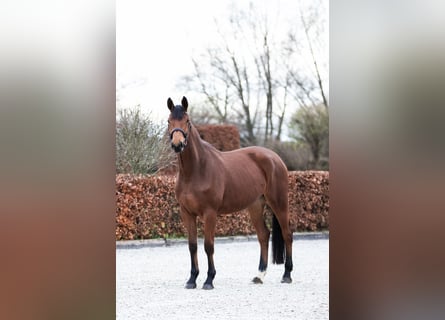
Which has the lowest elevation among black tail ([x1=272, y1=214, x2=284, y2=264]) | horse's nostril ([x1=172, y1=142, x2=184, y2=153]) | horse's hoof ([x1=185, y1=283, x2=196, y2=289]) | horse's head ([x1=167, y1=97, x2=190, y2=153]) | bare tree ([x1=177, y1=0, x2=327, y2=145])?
horse's hoof ([x1=185, y1=283, x2=196, y2=289])

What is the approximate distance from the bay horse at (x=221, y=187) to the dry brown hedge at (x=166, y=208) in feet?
8.86

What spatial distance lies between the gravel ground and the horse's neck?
47.0 inches

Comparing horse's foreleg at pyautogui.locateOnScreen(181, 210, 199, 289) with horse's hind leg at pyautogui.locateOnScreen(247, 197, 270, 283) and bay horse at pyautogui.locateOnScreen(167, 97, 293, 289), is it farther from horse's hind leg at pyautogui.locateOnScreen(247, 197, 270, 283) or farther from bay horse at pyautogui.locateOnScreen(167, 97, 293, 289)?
horse's hind leg at pyautogui.locateOnScreen(247, 197, 270, 283)

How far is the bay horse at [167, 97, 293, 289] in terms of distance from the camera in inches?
258

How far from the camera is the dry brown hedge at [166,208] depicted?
10.1 meters

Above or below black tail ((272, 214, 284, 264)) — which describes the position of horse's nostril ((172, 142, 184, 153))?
above

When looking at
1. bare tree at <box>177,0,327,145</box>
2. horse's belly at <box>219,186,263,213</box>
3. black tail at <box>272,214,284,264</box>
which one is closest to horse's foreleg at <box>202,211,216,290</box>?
horse's belly at <box>219,186,263,213</box>

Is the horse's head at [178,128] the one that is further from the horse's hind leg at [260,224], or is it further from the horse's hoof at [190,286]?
the horse's hind leg at [260,224]

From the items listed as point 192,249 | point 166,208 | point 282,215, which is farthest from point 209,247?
point 166,208

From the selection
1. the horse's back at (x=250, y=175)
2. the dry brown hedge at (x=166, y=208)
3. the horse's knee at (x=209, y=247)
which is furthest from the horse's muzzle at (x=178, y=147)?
the dry brown hedge at (x=166, y=208)

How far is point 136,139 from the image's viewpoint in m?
10.7

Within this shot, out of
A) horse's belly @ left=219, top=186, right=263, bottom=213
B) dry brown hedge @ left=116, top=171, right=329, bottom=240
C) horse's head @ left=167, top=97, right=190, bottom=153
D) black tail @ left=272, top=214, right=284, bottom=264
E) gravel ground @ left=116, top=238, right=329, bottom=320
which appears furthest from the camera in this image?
dry brown hedge @ left=116, top=171, right=329, bottom=240
